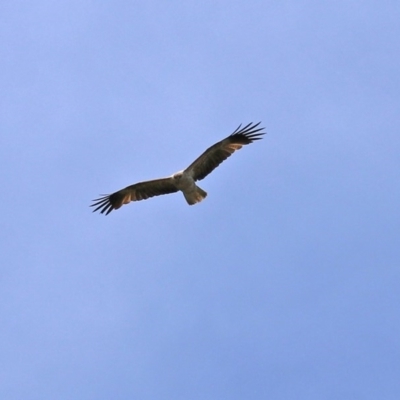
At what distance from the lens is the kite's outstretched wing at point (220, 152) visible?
2841cm

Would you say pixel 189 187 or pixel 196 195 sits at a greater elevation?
pixel 189 187

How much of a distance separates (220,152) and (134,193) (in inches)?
113

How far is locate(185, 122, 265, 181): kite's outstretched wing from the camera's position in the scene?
93.2ft

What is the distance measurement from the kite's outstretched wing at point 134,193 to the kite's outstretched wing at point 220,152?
104 cm

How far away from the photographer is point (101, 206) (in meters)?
30.1

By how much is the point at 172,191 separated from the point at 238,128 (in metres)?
2.53

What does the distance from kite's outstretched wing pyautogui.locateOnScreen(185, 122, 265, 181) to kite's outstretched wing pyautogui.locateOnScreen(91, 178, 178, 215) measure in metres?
1.04

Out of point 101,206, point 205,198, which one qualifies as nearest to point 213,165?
point 205,198

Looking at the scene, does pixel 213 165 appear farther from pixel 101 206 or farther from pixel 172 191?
pixel 101 206

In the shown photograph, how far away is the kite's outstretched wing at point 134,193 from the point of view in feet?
96.5

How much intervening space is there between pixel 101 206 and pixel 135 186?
3.72 ft

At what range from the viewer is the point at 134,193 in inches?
1179

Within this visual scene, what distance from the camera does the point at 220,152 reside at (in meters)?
28.5

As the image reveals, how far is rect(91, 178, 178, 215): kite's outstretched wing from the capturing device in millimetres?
29406
